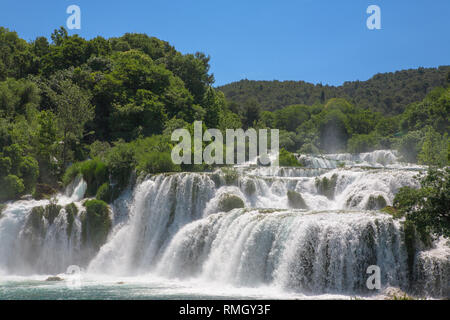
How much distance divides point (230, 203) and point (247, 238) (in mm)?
4613

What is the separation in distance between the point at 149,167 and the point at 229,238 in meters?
9.18

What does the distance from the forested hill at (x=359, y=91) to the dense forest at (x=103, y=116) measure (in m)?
48.1

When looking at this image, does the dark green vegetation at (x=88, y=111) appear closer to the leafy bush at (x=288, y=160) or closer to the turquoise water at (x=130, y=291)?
the turquoise water at (x=130, y=291)

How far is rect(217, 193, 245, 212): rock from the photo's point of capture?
2256cm

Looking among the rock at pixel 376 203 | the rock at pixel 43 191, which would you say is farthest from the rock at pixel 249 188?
the rock at pixel 43 191

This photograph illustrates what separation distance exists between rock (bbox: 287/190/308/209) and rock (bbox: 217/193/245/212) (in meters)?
2.68

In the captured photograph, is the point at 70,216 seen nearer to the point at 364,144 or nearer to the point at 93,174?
the point at 93,174

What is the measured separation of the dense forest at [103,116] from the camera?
26953 mm

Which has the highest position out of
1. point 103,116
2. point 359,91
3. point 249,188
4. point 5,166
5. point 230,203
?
A: point 359,91

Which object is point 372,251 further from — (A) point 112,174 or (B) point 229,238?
(A) point 112,174

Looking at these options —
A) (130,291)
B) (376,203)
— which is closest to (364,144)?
(376,203)

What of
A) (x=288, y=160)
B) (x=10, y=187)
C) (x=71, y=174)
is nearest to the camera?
(x=10, y=187)

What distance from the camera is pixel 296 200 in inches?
926

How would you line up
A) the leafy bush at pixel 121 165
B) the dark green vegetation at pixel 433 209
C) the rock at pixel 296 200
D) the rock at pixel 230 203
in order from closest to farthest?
the dark green vegetation at pixel 433 209 → the rock at pixel 230 203 → the rock at pixel 296 200 → the leafy bush at pixel 121 165
